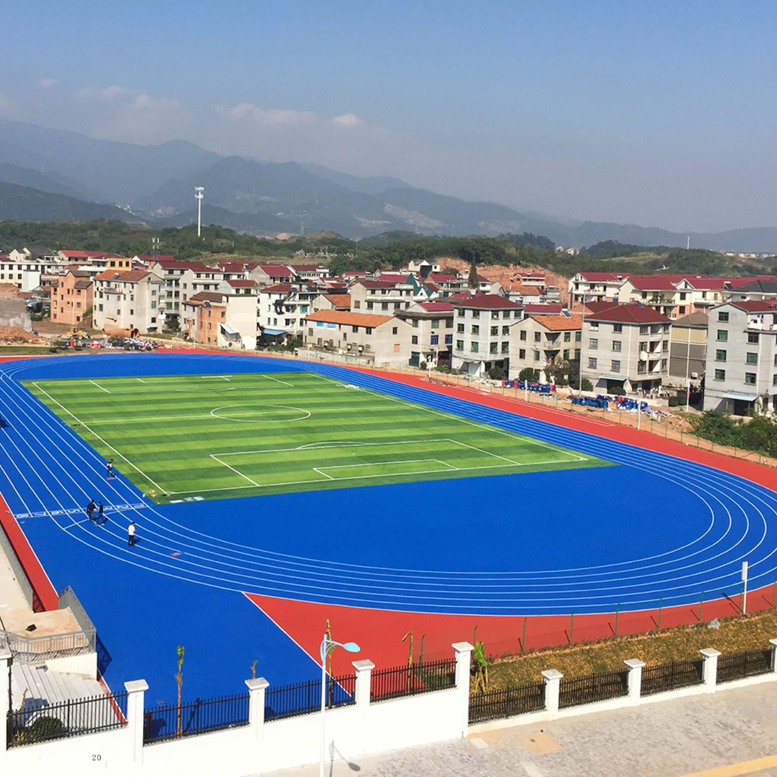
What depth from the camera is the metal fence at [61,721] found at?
16.2m

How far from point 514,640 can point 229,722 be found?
8611 mm

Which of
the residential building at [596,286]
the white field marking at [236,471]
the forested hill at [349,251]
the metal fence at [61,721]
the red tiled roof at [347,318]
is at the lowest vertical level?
the white field marking at [236,471]

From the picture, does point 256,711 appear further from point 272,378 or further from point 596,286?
point 596,286

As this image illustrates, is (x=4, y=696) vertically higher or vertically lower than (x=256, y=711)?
higher

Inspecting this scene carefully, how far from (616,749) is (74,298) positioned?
9926cm

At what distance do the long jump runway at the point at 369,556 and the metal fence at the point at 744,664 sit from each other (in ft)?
15.6

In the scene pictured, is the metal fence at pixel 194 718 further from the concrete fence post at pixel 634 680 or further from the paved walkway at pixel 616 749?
the concrete fence post at pixel 634 680

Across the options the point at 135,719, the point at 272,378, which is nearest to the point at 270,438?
the point at 272,378

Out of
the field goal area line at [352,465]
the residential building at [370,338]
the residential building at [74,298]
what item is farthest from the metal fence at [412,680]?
the residential building at [74,298]

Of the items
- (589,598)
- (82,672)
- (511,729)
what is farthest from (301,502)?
(511,729)

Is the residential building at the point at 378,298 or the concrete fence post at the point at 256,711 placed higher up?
the residential building at the point at 378,298

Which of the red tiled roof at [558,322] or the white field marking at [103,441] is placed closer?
the white field marking at [103,441]

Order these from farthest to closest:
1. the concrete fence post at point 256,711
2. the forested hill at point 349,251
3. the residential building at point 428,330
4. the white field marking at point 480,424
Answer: the forested hill at point 349,251
the residential building at point 428,330
the white field marking at point 480,424
the concrete fence post at point 256,711

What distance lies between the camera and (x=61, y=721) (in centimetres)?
1664
